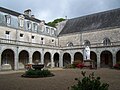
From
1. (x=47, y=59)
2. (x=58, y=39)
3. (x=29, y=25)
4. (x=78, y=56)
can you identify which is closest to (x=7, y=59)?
(x=29, y=25)

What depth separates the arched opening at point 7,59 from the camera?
87.1 feet

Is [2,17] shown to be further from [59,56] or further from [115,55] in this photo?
[115,55]

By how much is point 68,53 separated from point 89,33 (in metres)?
5.86

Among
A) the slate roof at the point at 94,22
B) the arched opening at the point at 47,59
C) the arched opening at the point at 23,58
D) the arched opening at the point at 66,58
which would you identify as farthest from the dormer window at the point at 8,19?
the arched opening at the point at 66,58

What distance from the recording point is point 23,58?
98.8 feet

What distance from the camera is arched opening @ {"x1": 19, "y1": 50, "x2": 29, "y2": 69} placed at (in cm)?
2942

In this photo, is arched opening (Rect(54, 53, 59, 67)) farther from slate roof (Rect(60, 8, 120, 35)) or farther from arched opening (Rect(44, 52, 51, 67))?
slate roof (Rect(60, 8, 120, 35))

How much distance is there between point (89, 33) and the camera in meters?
33.9

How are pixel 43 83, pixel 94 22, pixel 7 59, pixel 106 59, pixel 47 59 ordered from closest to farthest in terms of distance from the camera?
pixel 43 83 < pixel 7 59 < pixel 106 59 < pixel 94 22 < pixel 47 59

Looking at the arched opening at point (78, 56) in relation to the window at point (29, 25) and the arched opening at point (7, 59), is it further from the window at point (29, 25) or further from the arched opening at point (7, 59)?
the arched opening at point (7, 59)

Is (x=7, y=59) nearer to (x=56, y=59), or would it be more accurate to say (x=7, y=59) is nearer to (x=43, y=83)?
(x=56, y=59)

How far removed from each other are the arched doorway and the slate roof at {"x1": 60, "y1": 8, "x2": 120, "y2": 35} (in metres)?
4.83

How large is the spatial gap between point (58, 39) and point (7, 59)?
14588 millimetres

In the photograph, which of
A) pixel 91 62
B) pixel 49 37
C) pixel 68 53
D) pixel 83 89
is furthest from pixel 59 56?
pixel 83 89
